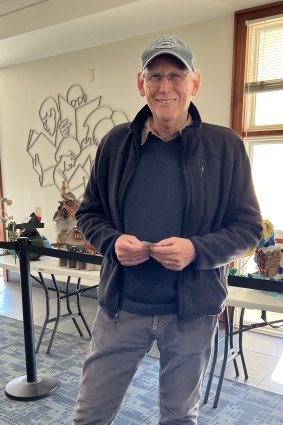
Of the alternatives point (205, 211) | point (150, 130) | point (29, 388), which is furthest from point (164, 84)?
point (29, 388)

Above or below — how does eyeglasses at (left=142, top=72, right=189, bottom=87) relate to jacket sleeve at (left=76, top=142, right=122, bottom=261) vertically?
above

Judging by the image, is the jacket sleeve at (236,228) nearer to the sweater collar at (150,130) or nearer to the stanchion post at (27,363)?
the sweater collar at (150,130)

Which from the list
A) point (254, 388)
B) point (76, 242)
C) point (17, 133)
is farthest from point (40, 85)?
point (254, 388)

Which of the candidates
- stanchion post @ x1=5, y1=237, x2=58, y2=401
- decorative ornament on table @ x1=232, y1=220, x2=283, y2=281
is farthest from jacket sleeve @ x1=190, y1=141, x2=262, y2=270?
stanchion post @ x1=5, y1=237, x2=58, y2=401

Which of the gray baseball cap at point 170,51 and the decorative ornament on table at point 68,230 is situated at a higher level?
the gray baseball cap at point 170,51

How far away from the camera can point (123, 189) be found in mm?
1172

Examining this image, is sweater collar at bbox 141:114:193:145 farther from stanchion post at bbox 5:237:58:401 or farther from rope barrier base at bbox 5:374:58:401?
rope barrier base at bbox 5:374:58:401

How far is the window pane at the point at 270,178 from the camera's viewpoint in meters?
3.21

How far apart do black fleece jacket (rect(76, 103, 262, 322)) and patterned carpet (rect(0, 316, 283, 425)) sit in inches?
52.7

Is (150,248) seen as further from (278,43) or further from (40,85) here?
(40,85)

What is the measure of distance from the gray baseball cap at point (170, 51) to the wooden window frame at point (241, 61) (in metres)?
2.20

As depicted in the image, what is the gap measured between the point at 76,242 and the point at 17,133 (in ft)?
7.69

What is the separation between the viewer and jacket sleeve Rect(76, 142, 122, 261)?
3.87 feet

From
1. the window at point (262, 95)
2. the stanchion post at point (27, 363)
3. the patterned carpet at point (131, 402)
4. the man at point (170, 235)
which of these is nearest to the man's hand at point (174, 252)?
the man at point (170, 235)
